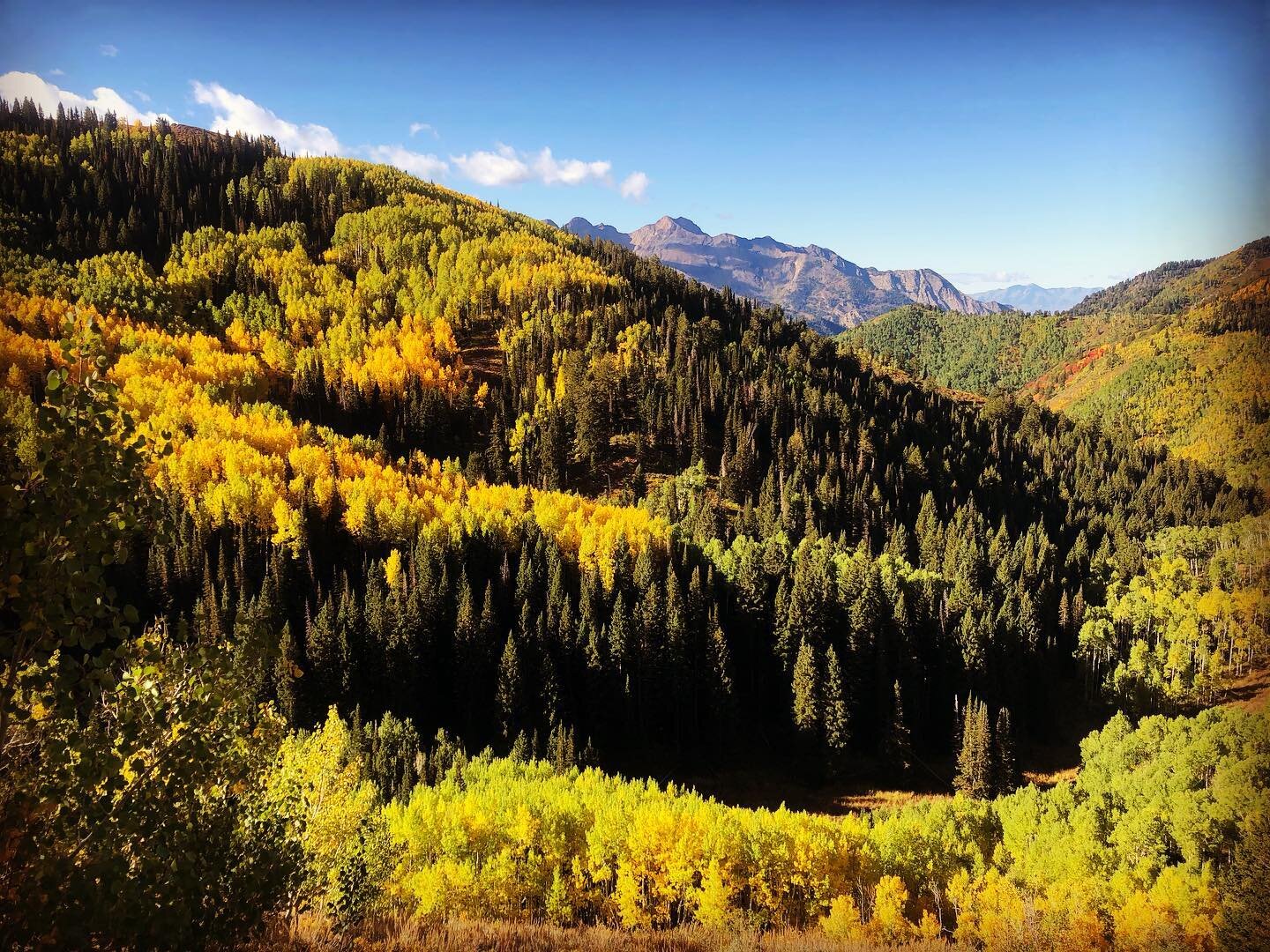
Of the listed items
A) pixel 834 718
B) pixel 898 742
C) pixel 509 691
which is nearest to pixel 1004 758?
pixel 898 742

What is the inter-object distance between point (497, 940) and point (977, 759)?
214ft

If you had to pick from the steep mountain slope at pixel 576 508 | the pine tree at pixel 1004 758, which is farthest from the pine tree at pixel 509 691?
the pine tree at pixel 1004 758

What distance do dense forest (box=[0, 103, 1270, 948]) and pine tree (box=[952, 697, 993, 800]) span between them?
0.35 m

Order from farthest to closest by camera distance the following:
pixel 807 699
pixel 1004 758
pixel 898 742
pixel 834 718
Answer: pixel 807 699
pixel 834 718
pixel 898 742
pixel 1004 758

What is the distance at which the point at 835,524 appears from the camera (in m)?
130

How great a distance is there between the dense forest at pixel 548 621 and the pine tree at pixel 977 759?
1.14 feet

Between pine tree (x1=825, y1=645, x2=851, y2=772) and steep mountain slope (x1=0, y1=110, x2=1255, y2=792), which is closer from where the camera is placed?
pine tree (x1=825, y1=645, x2=851, y2=772)

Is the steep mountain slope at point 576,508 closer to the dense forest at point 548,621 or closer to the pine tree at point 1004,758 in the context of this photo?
the dense forest at point 548,621

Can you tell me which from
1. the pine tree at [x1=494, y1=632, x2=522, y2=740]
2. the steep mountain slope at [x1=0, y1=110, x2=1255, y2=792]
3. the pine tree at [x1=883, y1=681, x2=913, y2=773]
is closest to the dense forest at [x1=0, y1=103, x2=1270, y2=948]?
the pine tree at [x1=494, y1=632, x2=522, y2=740]

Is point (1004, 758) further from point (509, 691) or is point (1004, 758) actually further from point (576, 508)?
point (576, 508)

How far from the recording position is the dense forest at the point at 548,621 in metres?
8.04

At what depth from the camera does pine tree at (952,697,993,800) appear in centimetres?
6869

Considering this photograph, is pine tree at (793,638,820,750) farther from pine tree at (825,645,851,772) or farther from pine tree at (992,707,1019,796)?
pine tree at (992,707,1019,796)

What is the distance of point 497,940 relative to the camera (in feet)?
62.6
